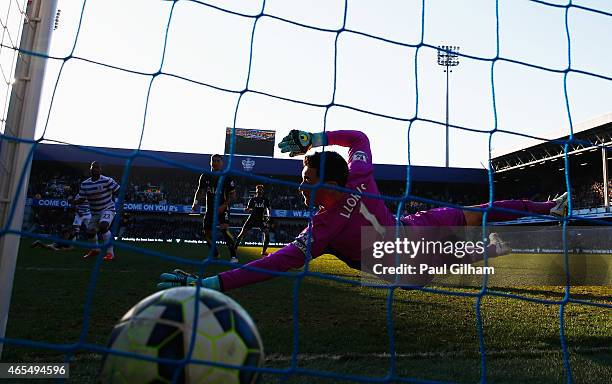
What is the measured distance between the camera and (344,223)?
3186mm

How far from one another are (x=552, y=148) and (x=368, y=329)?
22.4 metres

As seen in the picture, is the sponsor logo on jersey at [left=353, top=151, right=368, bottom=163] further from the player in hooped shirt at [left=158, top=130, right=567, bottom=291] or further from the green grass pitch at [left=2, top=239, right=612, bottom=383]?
the green grass pitch at [left=2, top=239, right=612, bottom=383]

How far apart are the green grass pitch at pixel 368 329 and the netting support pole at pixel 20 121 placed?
533 millimetres

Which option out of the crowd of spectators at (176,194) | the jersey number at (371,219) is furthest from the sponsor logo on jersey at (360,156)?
the crowd of spectators at (176,194)

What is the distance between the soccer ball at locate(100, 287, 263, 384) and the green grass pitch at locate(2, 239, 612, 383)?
605 millimetres

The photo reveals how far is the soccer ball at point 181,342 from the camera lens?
60.4 inches

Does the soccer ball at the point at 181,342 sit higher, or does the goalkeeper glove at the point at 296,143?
the goalkeeper glove at the point at 296,143

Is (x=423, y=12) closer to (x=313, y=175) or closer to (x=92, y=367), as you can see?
(x=313, y=175)

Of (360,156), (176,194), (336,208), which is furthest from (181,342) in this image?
(176,194)

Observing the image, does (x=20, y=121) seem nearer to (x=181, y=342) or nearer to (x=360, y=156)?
(x=181, y=342)

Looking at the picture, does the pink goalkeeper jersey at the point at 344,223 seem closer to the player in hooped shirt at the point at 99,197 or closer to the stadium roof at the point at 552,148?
the player in hooped shirt at the point at 99,197

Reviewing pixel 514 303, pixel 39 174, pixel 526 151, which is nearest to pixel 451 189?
pixel 526 151

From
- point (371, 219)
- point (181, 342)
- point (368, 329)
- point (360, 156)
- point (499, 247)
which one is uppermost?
point (360, 156)

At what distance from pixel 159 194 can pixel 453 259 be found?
27633 mm
